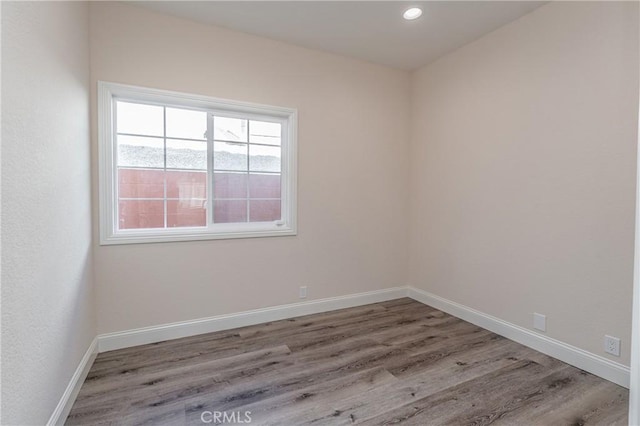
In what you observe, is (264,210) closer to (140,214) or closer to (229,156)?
(229,156)

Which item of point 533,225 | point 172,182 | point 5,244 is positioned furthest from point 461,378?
point 172,182

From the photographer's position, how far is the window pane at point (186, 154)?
2.71 metres

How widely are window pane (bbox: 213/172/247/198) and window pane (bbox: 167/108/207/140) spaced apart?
402mm

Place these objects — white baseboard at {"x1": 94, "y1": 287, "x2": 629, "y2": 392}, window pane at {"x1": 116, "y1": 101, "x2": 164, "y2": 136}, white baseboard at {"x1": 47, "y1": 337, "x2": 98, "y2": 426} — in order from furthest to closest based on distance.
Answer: window pane at {"x1": 116, "y1": 101, "x2": 164, "y2": 136} < white baseboard at {"x1": 94, "y1": 287, "x2": 629, "y2": 392} < white baseboard at {"x1": 47, "y1": 337, "x2": 98, "y2": 426}

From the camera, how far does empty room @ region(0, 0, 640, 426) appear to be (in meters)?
1.68

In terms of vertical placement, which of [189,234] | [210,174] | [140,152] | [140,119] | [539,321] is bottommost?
[539,321]

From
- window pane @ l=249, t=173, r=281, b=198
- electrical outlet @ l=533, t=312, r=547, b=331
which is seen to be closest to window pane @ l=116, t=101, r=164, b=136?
window pane @ l=249, t=173, r=281, b=198

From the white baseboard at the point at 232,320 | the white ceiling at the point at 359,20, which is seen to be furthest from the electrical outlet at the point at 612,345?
the white ceiling at the point at 359,20

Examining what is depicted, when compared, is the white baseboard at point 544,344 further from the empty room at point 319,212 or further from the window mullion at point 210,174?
the window mullion at point 210,174

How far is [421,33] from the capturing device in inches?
111

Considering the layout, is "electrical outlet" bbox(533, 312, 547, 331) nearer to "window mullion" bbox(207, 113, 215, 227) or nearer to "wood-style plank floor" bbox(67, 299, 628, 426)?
"wood-style plank floor" bbox(67, 299, 628, 426)

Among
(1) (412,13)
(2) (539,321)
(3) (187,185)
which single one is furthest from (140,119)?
(2) (539,321)

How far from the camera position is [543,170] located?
95.3 inches

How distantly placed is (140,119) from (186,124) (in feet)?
1.19
